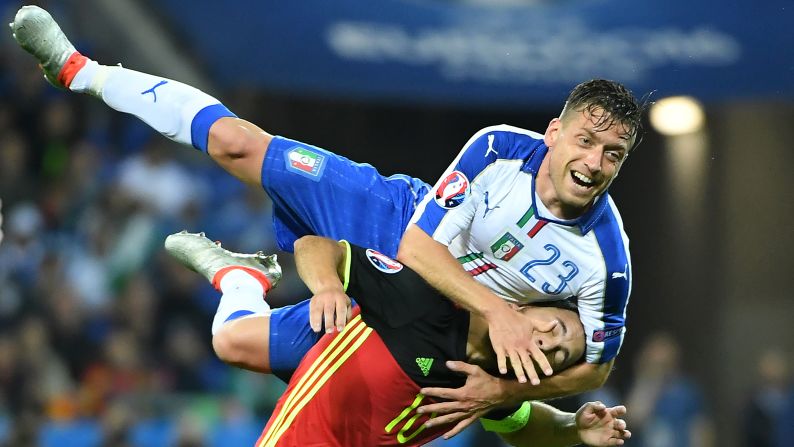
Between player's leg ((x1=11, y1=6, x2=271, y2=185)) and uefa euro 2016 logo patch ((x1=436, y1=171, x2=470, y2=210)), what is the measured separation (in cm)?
76

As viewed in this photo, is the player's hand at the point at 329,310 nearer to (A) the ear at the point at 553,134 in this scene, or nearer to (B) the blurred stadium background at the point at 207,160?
(A) the ear at the point at 553,134

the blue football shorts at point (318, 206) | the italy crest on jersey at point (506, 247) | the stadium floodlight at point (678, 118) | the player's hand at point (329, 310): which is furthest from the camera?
the stadium floodlight at point (678, 118)

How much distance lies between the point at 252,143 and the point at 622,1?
491 cm

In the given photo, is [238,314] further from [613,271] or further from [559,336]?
[613,271]

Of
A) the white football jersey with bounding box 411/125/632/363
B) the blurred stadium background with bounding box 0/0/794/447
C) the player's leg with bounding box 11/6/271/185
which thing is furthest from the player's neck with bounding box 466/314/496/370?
the blurred stadium background with bounding box 0/0/794/447

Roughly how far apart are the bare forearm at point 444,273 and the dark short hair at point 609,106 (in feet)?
2.15

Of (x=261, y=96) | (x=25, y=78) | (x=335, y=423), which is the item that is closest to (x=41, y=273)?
(x=25, y=78)

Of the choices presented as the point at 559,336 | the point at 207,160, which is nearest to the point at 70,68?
the point at 559,336

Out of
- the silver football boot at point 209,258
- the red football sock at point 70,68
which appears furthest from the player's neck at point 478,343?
the red football sock at point 70,68

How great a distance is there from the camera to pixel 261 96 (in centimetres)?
1034

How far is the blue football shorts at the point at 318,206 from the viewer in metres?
4.58

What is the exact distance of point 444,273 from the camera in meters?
4.16

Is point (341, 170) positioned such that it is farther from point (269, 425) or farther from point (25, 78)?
point (25, 78)

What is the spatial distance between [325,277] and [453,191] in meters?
0.60
